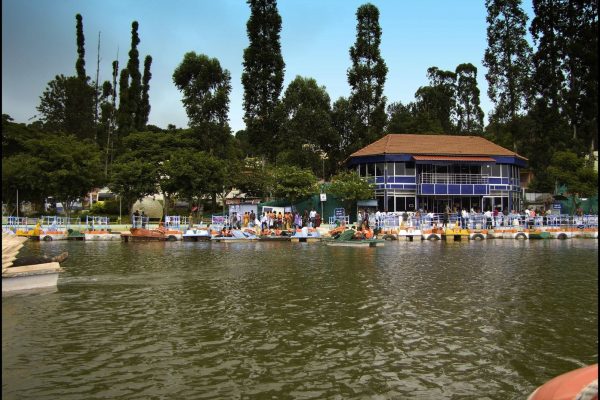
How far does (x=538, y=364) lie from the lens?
7879 mm

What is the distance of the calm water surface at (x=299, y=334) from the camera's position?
709 centimetres

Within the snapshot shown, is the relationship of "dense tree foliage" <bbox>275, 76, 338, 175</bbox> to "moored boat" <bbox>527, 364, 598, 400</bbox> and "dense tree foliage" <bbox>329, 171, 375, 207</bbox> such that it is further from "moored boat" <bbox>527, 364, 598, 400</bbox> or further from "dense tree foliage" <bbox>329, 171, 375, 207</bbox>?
"moored boat" <bbox>527, 364, 598, 400</bbox>

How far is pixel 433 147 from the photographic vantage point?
1905 inches

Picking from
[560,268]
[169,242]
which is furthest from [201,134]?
[560,268]

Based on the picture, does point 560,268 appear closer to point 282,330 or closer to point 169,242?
point 282,330

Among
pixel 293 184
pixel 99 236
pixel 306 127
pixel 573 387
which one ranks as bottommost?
pixel 573 387

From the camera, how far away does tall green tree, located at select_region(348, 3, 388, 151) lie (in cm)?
5284

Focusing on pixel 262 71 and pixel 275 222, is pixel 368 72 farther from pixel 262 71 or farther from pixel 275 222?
pixel 275 222

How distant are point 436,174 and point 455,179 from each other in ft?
6.36

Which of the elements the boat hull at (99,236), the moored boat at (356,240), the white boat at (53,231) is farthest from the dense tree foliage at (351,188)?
the white boat at (53,231)

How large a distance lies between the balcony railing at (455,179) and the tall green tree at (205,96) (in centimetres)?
1926

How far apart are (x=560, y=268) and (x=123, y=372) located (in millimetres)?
15488

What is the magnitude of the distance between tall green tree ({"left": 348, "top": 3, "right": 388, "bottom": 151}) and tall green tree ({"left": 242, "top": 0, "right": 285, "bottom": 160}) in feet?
27.0

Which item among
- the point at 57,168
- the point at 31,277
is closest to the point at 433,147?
the point at 57,168
